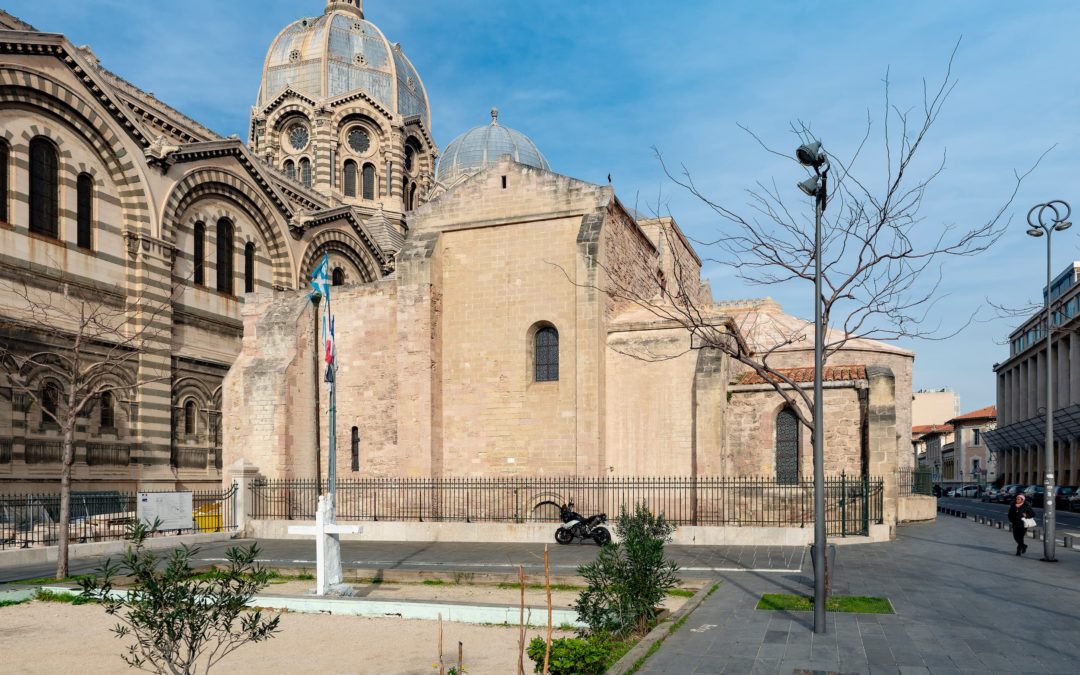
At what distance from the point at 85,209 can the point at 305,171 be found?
20996mm

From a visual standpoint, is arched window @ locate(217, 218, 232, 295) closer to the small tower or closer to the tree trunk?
the tree trunk

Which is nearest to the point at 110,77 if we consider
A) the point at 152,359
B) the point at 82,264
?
the point at 82,264

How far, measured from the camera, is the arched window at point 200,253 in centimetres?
2836

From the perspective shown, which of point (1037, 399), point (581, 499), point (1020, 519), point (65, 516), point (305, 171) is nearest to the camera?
point (65, 516)

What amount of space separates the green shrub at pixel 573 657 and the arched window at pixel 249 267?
87.7ft

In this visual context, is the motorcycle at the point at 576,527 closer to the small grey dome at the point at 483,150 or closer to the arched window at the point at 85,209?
the arched window at the point at 85,209

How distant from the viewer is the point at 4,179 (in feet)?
72.5

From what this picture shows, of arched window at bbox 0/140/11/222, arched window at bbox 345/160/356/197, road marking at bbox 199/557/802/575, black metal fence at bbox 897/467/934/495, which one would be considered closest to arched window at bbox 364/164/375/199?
arched window at bbox 345/160/356/197

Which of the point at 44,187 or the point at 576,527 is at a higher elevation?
the point at 44,187

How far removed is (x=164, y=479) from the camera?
84.1ft

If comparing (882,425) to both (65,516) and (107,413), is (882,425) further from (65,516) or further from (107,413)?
(107,413)

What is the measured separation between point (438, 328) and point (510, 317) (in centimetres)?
215

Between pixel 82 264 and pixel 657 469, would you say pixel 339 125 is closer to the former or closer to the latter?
pixel 82 264

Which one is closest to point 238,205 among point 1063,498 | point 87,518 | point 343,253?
point 343,253
